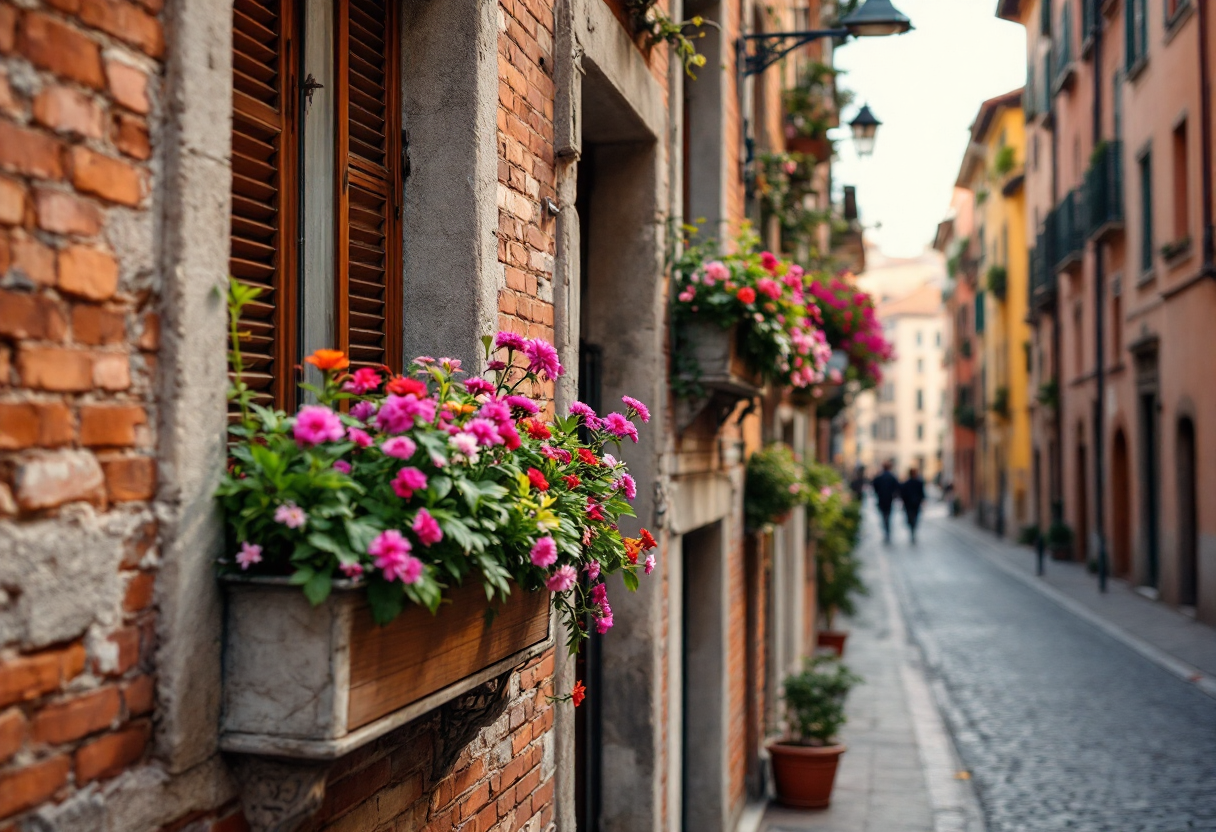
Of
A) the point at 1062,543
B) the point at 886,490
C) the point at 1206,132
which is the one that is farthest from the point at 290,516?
the point at 886,490

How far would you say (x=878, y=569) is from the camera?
25.7 metres

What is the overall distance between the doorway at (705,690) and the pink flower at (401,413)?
5.10 m

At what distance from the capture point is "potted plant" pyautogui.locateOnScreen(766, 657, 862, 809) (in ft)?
27.3

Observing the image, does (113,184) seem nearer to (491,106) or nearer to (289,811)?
(289,811)

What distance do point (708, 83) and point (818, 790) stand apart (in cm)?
496

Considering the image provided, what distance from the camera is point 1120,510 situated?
904 inches

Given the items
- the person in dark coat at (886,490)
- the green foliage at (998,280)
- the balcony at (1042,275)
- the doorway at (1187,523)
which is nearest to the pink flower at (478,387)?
the doorway at (1187,523)

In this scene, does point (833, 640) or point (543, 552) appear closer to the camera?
point (543, 552)

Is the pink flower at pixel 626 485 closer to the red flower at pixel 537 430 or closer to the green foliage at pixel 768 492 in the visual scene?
the red flower at pixel 537 430

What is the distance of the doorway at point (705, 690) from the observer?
6.96 metres

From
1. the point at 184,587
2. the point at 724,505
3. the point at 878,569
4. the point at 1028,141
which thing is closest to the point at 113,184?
the point at 184,587

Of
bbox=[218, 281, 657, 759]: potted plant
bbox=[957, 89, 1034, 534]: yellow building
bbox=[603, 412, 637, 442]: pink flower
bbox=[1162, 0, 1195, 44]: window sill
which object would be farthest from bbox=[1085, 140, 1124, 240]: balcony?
bbox=[218, 281, 657, 759]: potted plant

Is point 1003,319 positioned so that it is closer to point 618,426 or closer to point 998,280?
point 998,280

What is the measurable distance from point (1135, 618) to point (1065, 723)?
23.8 ft
